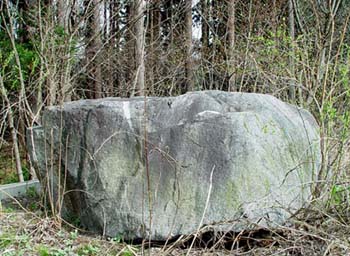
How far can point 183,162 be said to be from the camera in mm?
2385

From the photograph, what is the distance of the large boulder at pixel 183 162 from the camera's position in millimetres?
2305

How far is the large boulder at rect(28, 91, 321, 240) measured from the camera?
2.30 m

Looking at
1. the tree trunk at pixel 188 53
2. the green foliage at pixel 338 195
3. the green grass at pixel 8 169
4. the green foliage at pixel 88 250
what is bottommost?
the green grass at pixel 8 169

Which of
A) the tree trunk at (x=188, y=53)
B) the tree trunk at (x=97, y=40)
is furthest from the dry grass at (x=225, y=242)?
the tree trunk at (x=188, y=53)

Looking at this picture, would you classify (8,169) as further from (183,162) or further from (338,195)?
(338,195)

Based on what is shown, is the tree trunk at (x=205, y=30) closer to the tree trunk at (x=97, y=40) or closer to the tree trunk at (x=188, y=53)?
the tree trunk at (x=188, y=53)

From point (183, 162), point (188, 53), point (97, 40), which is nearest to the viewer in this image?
point (183, 162)

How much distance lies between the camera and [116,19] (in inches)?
192

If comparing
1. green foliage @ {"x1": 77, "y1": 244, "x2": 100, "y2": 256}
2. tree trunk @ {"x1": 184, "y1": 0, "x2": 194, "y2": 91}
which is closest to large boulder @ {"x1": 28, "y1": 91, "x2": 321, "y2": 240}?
green foliage @ {"x1": 77, "y1": 244, "x2": 100, "y2": 256}

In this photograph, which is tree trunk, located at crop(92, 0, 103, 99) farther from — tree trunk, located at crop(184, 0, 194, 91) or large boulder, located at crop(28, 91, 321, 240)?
large boulder, located at crop(28, 91, 321, 240)

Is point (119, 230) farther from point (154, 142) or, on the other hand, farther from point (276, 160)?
point (276, 160)

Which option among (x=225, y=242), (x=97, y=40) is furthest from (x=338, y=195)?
(x=97, y=40)

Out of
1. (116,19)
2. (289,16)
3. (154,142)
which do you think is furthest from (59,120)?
(289,16)

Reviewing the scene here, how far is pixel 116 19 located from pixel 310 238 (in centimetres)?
356
